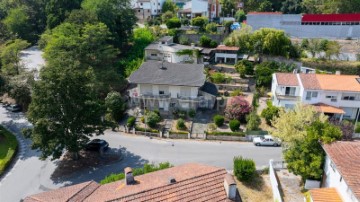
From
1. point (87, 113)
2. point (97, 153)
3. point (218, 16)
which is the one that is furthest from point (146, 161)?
point (218, 16)

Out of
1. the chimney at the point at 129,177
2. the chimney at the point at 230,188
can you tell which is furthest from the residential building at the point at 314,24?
the chimney at the point at 129,177

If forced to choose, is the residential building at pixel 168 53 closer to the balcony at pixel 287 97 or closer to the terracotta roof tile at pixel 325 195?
the balcony at pixel 287 97

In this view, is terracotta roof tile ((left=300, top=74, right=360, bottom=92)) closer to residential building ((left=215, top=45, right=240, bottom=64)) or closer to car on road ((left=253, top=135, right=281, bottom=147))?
car on road ((left=253, top=135, right=281, bottom=147))

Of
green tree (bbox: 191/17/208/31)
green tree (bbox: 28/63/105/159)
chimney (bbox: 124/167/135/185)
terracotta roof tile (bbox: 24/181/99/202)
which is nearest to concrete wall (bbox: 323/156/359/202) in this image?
chimney (bbox: 124/167/135/185)

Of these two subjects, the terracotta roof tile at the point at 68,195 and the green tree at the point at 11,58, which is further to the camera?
the green tree at the point at 11,58

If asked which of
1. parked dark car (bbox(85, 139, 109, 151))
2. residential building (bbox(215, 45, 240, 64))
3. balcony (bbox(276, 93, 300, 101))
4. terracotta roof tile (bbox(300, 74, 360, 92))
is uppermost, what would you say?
residential building (bbox(215, 45, 240, 64))

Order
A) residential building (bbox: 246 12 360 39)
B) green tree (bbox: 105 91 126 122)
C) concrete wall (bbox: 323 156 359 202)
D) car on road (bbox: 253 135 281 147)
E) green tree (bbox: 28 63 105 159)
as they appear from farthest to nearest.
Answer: residential building (bbox: 246 12 360 39) → green tree (bbox: 105 91 126 122) → car on road (bbox: 253 135 281 147) → green tree (bbox: 28 63 105 159) → concrete wall (bbox: 323 156 359 202)
